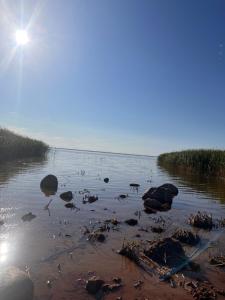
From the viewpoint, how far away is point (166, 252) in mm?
8312

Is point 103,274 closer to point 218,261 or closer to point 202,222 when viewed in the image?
point 218,261

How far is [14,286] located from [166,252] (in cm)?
422

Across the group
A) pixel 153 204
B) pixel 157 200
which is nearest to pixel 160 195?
pixel 157 200

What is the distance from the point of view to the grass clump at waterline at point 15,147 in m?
40.1

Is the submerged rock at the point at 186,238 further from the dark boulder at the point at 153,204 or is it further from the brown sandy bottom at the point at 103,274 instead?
the dark boulder at the point at 153,204

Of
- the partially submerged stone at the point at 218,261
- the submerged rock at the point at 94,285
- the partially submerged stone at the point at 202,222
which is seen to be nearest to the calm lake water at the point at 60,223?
the partially submerged stone at the point at 202,222

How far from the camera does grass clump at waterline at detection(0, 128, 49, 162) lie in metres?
40.1

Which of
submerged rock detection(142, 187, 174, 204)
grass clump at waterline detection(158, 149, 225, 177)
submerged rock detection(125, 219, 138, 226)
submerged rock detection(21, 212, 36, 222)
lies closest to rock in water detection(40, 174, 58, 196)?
submerged rock detection(142, 187, 174, 204)

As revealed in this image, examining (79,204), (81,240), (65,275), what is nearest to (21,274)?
(65,275)

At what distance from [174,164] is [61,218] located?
42393 mm

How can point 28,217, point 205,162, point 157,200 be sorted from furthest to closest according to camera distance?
point 205,162 → point 157,200 → point 28,217

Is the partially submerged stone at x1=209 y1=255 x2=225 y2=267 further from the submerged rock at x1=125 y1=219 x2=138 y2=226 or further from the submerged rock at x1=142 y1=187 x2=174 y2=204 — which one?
the submerged rock at x1=142 y1=187 x2=174 y2=204

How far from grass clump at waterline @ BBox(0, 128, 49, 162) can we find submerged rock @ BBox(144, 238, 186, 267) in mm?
31449

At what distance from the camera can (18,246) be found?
8.49 meters
